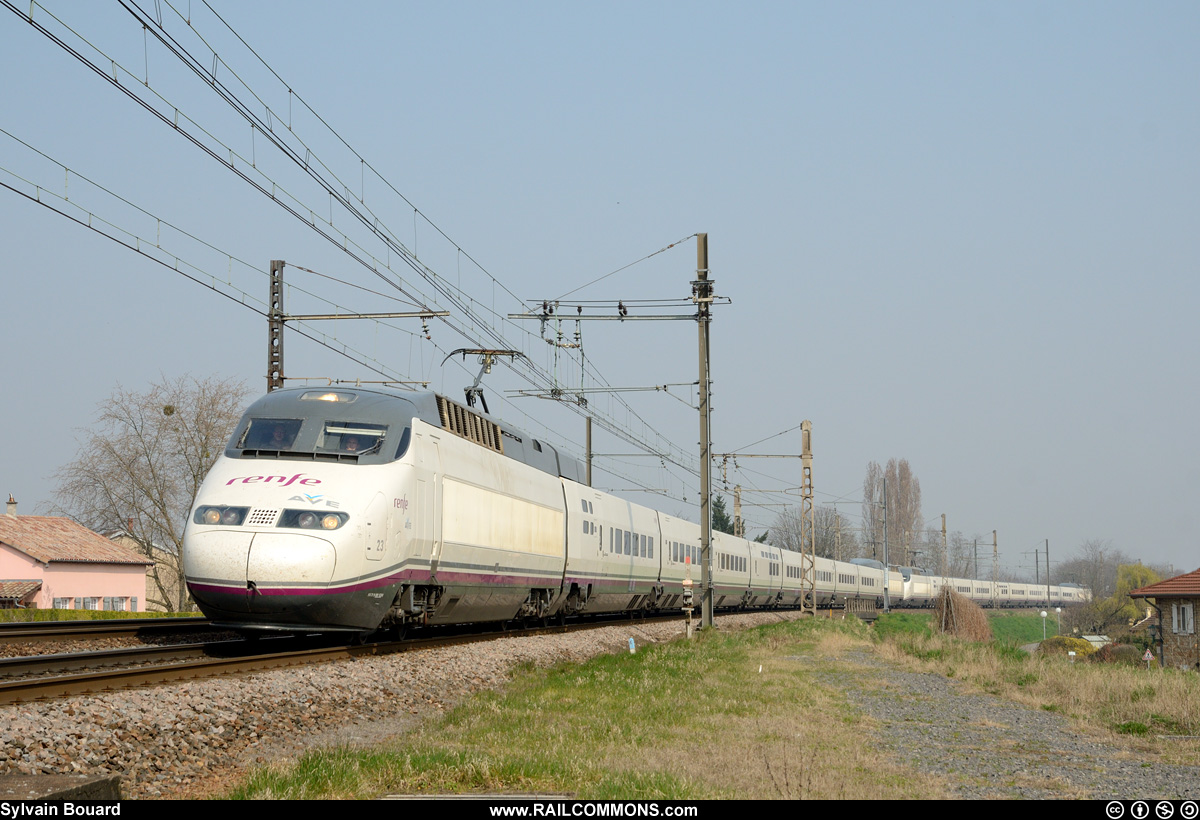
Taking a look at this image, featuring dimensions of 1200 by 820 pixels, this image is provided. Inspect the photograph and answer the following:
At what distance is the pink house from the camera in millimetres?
49281

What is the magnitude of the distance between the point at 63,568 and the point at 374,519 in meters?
41.6

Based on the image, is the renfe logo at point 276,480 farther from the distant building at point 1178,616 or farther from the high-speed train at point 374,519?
the distant building at point 1178,616

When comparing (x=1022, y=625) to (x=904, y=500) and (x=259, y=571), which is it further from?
(x=259, y=571)

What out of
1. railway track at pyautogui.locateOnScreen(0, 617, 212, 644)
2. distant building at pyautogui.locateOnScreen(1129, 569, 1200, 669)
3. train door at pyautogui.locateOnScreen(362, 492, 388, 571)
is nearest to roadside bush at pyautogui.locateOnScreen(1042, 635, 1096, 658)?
distant building at pyautogui.locateOnScreen(1129, 569, 1200, 669)

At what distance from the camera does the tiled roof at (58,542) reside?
165ft

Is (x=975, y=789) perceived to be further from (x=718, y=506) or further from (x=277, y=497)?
(x=718, y=506)

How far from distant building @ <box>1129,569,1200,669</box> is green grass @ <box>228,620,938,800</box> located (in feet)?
118

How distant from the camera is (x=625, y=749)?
9555 mm

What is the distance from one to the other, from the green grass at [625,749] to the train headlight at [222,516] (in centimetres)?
389

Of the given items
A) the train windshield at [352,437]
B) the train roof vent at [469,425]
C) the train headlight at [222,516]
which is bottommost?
the train headlight at [222,516]

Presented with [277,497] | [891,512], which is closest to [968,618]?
[277,497]

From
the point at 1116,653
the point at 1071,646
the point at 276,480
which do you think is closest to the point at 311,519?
the point at 276,480

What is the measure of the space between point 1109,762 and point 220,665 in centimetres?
929

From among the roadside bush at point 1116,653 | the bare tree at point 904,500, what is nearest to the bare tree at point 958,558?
the bare tree at point 904,500
